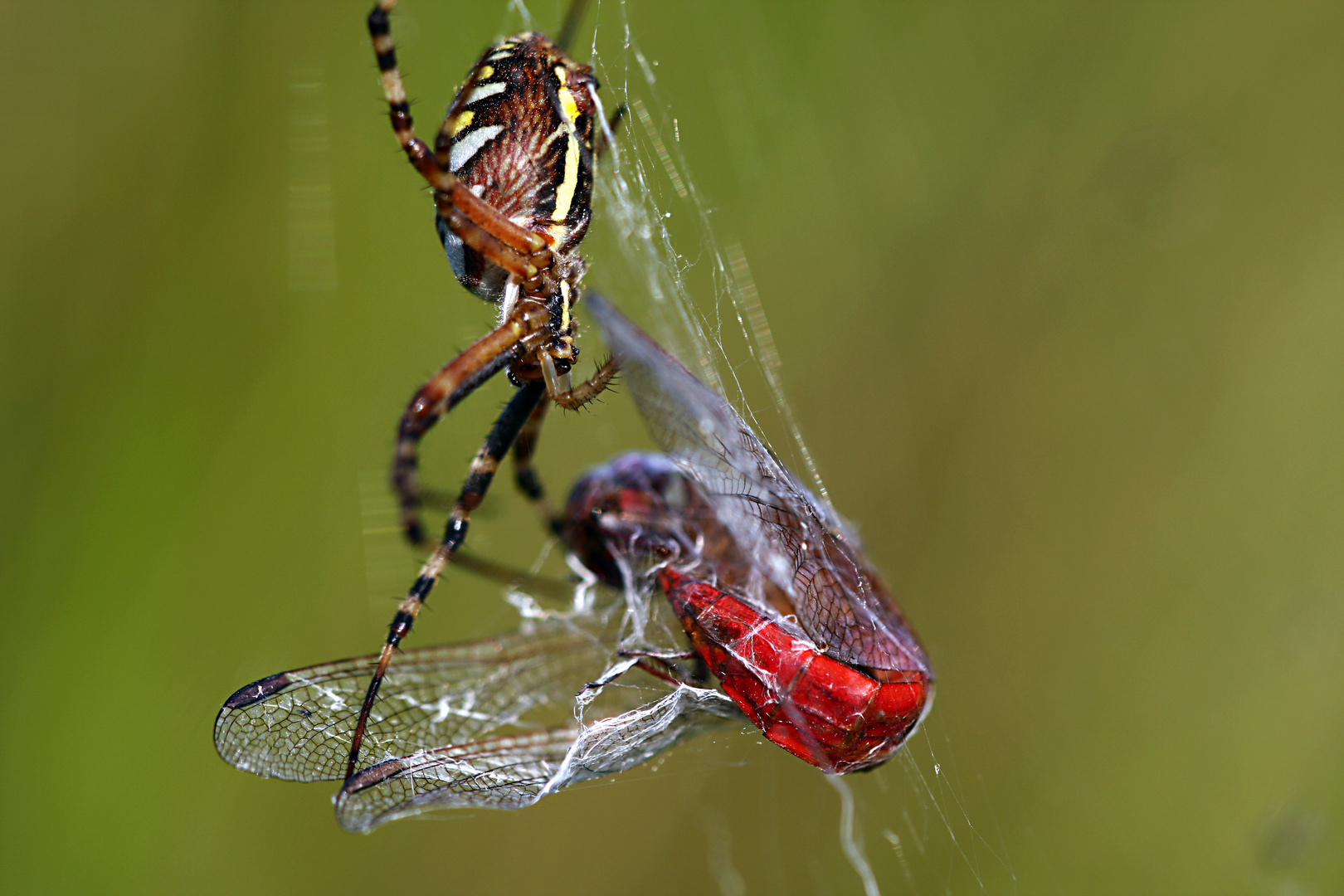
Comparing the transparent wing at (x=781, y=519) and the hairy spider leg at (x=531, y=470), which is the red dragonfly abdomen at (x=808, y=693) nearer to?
the transparent wing at (x=781, y=519)

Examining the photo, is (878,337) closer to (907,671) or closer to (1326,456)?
(1326,456)

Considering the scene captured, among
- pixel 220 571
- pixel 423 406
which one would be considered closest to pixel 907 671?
pixel 423 406

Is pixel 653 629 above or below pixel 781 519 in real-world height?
below

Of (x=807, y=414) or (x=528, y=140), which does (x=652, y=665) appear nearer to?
(x=528, y=140)

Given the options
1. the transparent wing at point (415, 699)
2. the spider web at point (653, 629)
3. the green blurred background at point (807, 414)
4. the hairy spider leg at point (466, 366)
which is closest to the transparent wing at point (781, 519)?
the spider web at point (653, 629)

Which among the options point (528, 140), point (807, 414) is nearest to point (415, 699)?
point (528, 140)

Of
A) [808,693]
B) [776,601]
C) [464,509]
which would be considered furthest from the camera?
[464,509]
